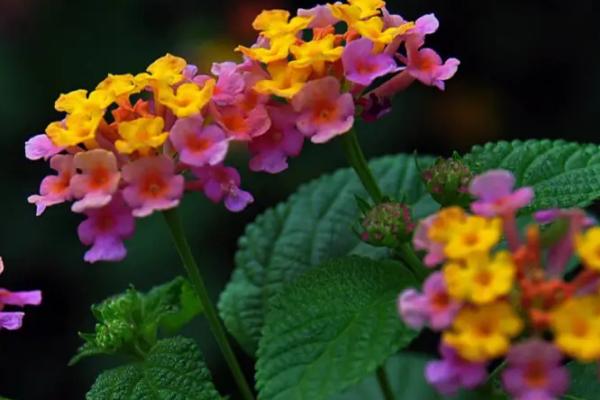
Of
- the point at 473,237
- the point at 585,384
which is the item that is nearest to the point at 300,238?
the point at 585,384

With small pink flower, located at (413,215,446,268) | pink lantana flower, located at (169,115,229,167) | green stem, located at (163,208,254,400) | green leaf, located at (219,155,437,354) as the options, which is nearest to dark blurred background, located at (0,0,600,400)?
green leaf, located at (219,155,437,354)

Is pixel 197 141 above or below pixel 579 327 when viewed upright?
above

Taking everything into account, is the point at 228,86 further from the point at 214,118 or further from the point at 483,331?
the point at 483,331

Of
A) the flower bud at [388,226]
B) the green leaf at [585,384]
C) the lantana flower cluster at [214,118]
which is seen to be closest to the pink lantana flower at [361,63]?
the lantana flower cluster at [214,118]

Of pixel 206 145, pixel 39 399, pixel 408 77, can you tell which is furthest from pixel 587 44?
pixel 206 145

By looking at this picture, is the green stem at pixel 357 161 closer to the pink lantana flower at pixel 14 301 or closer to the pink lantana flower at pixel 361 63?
the pink lantana flower at pixel 361 63

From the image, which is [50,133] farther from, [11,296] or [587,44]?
[587,44]
